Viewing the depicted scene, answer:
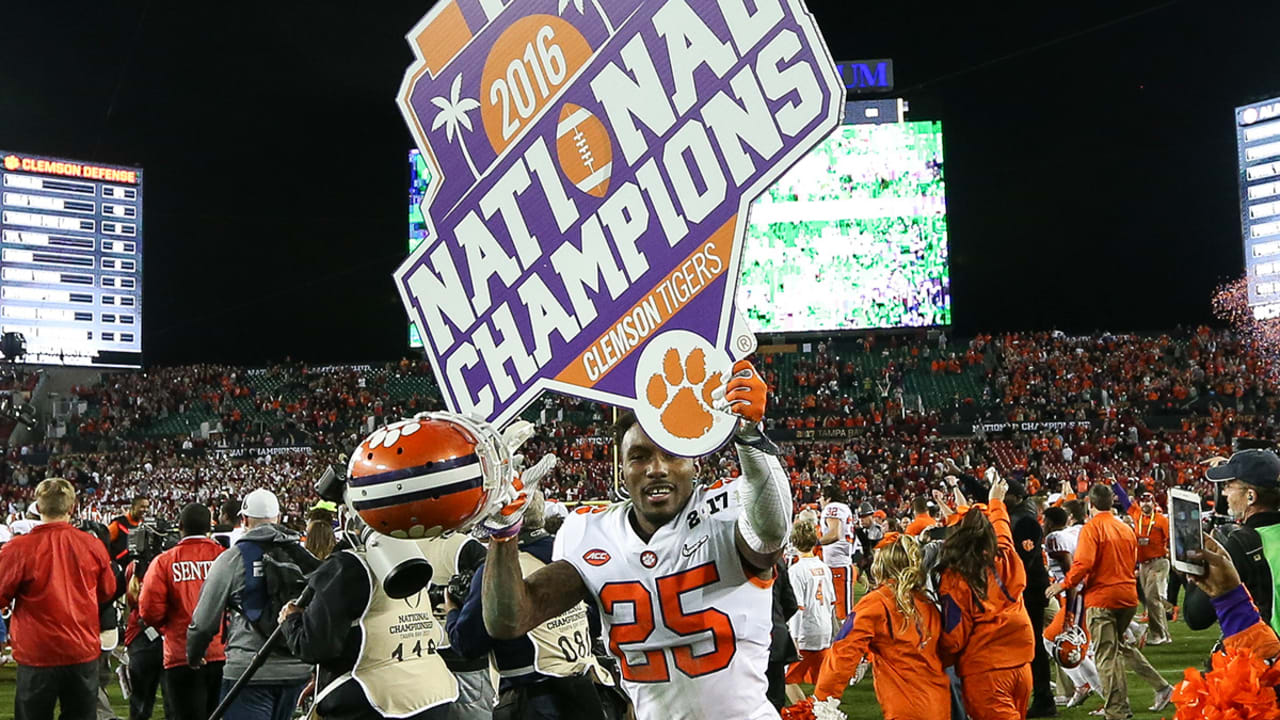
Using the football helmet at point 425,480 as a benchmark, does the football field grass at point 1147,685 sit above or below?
below

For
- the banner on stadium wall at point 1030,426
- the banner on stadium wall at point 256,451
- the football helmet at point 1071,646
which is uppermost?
the banner on stadium wall at point 256,451

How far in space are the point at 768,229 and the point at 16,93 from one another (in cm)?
2631

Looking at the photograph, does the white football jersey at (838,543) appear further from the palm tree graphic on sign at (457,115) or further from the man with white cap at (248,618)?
the palm tree graphic on sign at (457,115)

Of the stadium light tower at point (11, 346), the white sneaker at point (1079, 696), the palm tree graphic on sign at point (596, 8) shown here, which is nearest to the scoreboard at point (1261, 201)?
the white sneaker at point (1079, 696)

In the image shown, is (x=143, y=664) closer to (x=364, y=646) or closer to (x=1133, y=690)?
(x=364, y=646)

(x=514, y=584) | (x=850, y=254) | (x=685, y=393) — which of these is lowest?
(x=514, y=584)

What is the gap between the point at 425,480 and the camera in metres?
2.73

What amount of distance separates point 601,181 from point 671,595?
257 cm

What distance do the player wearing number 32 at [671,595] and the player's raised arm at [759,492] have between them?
0.01 metres

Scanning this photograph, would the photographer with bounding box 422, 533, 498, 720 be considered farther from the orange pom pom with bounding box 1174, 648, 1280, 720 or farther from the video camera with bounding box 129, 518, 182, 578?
the video camera with bounding box 129, 518, 182, 578

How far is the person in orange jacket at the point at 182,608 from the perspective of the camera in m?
6.81

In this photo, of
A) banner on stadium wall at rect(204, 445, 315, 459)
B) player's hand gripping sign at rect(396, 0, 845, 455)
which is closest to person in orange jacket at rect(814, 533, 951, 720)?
player's hand gripping sign at rect(396, 0, 845, 455)

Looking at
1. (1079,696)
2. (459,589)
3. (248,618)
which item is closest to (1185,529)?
(459,589)

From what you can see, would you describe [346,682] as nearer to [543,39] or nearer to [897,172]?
[543,39]
